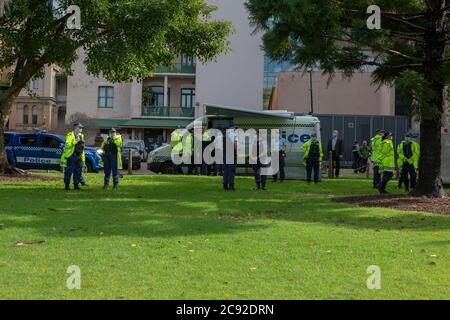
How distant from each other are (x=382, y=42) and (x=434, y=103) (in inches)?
75.4

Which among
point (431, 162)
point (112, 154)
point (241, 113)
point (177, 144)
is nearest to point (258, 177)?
point (112, 154)

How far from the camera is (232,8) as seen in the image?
52.4 m

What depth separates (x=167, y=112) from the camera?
5481cm

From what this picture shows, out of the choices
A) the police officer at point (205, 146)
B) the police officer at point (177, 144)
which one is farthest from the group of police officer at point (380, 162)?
the police officer at point (177, 144)

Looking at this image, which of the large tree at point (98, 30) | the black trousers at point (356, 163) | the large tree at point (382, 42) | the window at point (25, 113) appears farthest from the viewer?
the window at point (25, 113)

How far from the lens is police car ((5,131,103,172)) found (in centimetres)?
2472

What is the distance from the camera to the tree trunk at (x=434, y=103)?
14922mm

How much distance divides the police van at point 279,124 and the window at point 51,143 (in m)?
5.28

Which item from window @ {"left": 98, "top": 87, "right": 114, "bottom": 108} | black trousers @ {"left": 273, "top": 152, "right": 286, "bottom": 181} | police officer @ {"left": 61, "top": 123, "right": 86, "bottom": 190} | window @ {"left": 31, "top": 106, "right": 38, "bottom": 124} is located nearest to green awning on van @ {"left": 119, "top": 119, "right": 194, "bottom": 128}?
window @ {"left": 98, "top": 87, "right": 114, "bottom": 108}

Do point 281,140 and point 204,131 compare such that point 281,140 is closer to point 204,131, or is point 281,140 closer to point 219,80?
point 204,131

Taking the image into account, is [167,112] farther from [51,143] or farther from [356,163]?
[51,143]

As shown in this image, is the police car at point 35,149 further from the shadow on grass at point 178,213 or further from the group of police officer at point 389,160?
the group of police officer at point 389,160

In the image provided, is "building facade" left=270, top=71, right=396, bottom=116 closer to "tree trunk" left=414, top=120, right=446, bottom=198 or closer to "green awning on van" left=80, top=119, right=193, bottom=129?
"green awning on van" left=80, top=119, right=193, bottom=129

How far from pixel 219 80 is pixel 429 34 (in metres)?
37.5
